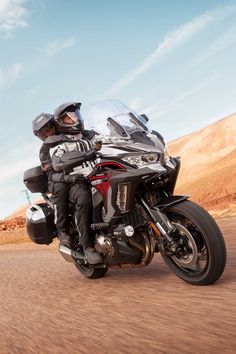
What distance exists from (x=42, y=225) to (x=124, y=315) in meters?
2.77

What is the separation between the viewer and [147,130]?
494cm

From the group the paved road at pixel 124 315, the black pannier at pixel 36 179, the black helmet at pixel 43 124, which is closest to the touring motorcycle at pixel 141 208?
the paved road at pixel 124 315

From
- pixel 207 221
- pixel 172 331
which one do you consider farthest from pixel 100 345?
pixel 207 221

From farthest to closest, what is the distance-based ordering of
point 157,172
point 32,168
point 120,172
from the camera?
point 32,168, point 120,172, point 157,172

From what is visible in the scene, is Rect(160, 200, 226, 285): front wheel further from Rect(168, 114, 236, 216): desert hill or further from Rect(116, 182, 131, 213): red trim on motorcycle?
Rect(168, 114, 236, 216): desert hill

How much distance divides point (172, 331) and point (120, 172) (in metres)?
2.05

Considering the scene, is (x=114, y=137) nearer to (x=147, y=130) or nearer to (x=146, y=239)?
(x=147, y=130)

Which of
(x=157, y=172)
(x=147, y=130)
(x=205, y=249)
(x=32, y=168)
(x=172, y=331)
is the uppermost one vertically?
(x=32, y=168)

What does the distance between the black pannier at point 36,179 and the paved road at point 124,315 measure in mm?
1295

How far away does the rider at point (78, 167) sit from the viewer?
5270 millimetres

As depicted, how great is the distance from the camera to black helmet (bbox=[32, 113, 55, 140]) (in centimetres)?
571

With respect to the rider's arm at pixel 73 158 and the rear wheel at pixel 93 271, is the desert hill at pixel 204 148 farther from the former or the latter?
the rider's arm at pixel 73 158

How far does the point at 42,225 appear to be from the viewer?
6.27 m

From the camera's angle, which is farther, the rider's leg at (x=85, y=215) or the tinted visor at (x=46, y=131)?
the tinted visor at (x=46, y=131)
